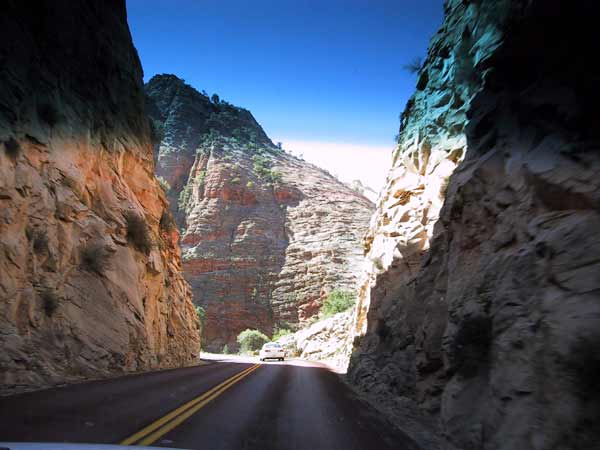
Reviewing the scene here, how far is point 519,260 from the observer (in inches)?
268

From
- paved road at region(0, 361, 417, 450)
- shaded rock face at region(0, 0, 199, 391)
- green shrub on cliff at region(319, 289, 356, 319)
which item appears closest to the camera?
paved road at region(0, 361, 417, 450)

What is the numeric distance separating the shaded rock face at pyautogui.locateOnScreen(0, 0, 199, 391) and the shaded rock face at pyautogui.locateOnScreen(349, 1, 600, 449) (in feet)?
29.0

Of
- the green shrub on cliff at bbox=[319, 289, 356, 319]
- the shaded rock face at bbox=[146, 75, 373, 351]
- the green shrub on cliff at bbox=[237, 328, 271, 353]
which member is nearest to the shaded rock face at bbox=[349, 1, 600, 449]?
the green shrub on cliff at bbox=[319, 289, 356, 319]

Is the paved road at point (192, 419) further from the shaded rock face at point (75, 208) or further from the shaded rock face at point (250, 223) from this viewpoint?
the shaded rock face at point (250, 223)

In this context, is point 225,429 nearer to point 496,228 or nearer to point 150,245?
point 496,228

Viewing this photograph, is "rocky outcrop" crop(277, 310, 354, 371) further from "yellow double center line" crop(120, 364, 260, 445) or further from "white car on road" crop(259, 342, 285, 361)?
"yellow double center line" crop(120, 364, 260, 445)

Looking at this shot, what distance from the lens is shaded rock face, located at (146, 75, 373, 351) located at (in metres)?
59.4

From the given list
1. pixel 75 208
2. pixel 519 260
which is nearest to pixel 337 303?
pixel 75 208

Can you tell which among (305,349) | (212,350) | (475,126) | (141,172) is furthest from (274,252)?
(475,126)

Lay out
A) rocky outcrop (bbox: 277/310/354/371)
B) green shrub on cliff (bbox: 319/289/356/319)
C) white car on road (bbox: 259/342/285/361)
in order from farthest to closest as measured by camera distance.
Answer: green shrub on cliff (bbox: 319/289/356/319)
rocky outcrop (bbox: 277/310/354/371)
white car on road (bbox: 259/342/285/361)

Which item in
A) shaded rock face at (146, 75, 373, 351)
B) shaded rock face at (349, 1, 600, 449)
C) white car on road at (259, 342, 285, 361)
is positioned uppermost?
shaded rock face at (146, 75, 373, 351)

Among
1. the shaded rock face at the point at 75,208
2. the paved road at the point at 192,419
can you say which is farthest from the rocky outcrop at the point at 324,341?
the paved road at the point at 192,419

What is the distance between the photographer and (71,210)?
15.2 meters

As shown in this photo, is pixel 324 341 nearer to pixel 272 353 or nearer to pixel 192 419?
pixel 272 353
